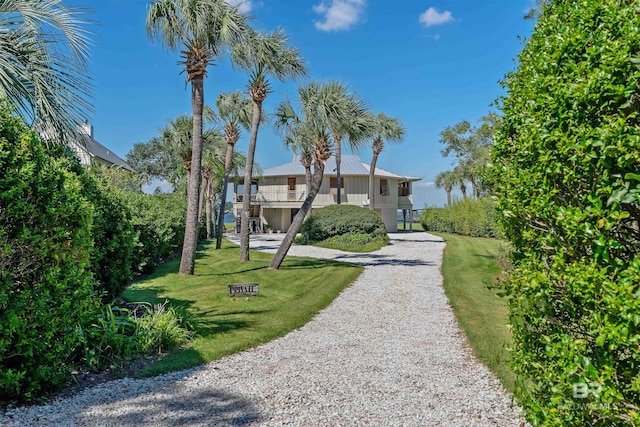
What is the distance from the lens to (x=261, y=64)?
13891 millimetres

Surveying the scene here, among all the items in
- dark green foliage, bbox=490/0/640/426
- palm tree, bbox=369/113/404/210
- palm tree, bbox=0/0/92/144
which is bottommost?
dark green foliage, bbox=490/0/640/426

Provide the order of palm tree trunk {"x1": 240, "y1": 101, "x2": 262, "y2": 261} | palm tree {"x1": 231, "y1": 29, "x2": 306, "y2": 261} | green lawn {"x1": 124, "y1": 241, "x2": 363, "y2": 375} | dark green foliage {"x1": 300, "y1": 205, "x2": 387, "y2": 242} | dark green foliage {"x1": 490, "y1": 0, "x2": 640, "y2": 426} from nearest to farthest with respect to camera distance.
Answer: dark green foliage {"x1": 490, "y1": 0, "x2": 640, "y2": 426} < green lawn {"x1": 124, "y1": 241, "x2": 363, "y2": 375} < palm tree {"x1": 231, "y1": 29, "x2": 306, "y2": 261} < palm tree trunk {"x1": 240, "y1": 101, "x2": 262, "y2": 261} < dark green foliage {"x1": 300, "y1": 205, "x2": 387, "y2": 242}

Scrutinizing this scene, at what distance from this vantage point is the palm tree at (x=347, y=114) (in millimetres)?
13156

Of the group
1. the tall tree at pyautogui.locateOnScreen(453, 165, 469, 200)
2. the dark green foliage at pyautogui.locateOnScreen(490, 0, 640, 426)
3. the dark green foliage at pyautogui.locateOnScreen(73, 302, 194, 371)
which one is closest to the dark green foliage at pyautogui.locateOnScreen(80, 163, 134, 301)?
the dark green foliage at pyautogui.locateOnScreen(73, 302, 194, 371)

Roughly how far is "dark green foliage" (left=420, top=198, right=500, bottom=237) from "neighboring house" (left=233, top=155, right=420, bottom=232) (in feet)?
8.60

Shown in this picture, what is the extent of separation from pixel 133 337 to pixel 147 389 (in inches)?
45.4

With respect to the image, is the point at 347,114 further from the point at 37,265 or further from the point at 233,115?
the point at 37,265

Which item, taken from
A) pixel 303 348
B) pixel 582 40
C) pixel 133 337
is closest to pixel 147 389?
pixel 133 337

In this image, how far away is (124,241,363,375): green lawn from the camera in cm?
573

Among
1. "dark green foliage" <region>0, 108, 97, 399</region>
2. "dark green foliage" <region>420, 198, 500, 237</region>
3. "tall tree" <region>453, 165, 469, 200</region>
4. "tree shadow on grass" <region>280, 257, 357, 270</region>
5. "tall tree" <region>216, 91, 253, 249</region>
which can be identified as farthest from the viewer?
"tall tree" <region>453, 165, 469, 200</region>

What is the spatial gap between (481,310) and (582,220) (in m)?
6.72

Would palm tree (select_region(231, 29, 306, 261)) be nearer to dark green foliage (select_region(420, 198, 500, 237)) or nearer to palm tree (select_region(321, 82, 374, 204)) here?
palm tree (select_region(321, 82, 374, 204))

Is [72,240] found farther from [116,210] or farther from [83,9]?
[116,210]

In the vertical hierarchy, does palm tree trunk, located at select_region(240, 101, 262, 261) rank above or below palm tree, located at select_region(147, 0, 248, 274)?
below
